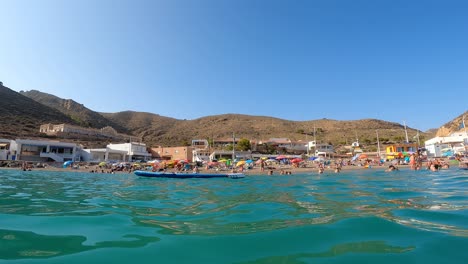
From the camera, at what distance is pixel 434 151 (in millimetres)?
52000

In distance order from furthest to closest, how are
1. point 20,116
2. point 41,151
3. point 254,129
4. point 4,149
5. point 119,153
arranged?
point 254,129 → point 20,116 → point 119,153 → point 41,151 → point 4,149

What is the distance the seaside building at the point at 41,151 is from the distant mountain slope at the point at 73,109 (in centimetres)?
6742

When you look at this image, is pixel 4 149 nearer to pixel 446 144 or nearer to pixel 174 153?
pixel 174 153

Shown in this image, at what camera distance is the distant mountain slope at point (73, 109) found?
12296 cm

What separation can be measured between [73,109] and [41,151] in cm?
9726

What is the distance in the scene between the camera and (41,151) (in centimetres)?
5050

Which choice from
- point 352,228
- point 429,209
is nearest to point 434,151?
point 429,209

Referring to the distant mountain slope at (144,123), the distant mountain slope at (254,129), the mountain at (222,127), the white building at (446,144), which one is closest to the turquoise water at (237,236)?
the white building at (446,144)

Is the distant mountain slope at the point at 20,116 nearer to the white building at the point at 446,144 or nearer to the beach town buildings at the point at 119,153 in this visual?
the beach town buildings at the point at 119,153

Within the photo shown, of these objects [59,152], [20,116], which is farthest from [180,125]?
[59,152]

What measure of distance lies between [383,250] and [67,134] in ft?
276

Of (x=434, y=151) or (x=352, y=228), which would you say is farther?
(x=434, y=151)

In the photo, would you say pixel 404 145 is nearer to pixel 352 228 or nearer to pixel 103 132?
pixel 352 228

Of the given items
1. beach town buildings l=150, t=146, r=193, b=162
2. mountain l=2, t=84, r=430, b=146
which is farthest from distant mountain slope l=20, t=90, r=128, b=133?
beach town buildings l=150, t=146, r=193, b=162
